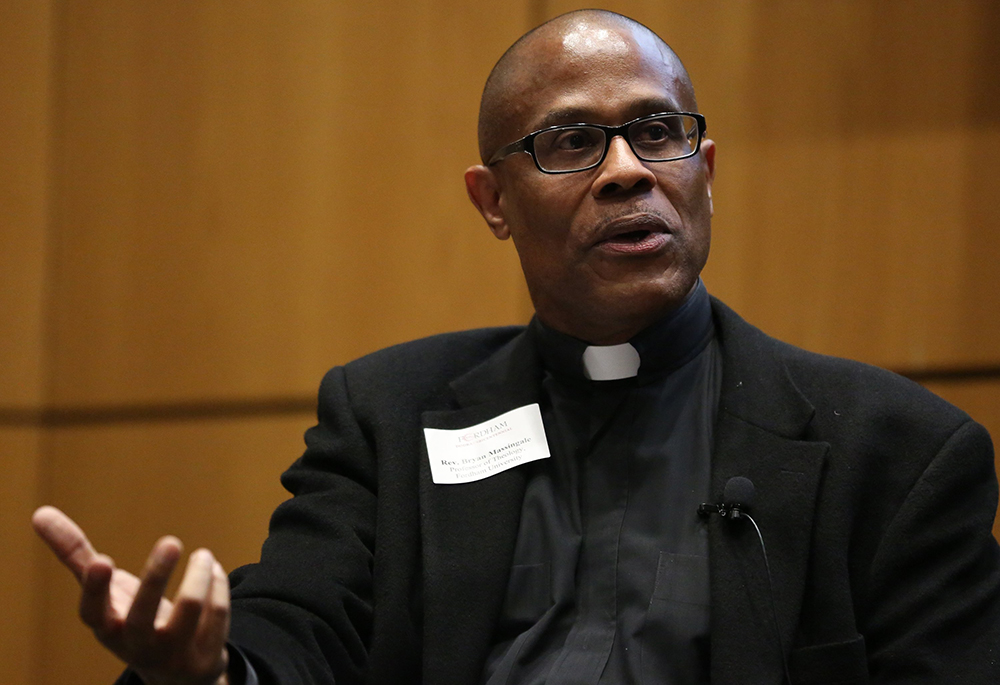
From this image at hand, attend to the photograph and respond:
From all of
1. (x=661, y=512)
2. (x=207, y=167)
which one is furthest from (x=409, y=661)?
(x=207, y=167)

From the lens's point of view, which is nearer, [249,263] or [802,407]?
[802,407]

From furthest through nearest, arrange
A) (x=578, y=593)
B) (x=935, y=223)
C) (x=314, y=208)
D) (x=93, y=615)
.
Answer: (x=314, y=208)
(x=935, y=223)
(x=578, y=593)
(x=93, y=615)

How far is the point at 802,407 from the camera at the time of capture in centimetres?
141

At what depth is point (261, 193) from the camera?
2.39 meters

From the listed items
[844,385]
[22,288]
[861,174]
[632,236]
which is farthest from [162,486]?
[861,174]

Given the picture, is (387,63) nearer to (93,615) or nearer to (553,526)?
(553,526)

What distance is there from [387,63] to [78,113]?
78 cm

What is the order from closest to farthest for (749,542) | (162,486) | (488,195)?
(749,542), (488,195), (162,486)

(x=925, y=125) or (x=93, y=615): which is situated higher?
(x=925, y=125)

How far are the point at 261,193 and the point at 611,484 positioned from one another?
134 centimetres

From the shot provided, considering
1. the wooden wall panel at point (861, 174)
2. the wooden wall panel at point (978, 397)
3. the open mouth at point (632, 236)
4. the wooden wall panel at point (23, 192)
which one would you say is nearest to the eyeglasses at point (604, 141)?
the open mouth at point (632, 236)

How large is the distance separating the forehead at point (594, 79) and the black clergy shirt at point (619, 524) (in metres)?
0.32

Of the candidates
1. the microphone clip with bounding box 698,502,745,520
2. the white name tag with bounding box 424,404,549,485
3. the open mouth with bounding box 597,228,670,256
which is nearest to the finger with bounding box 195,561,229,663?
the white name tag with bounding box 424,404,549,485

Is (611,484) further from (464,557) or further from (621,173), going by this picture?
(621,173)
